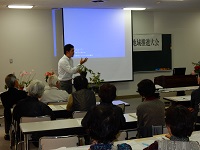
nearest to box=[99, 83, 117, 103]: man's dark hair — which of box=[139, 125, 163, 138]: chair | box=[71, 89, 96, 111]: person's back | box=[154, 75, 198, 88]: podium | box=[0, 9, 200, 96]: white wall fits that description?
box=[139, 125, 163, 138]: chair

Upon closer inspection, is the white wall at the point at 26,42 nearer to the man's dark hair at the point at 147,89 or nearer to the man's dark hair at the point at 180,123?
the man's dark hair at the point at 147,89

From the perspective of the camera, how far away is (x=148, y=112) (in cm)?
362

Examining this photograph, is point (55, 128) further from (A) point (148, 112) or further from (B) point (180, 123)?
(B) point (180, 123)

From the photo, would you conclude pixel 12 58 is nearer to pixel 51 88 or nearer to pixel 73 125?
pixel 51 88

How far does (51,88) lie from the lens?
521 cm

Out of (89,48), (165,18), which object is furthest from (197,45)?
(89,48)

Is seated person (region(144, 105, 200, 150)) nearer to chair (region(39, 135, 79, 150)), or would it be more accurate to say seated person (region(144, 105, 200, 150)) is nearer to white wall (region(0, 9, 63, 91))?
chair (region(39, 135, 79, 150))

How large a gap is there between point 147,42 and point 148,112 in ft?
21.5

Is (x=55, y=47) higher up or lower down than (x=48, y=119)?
higher up

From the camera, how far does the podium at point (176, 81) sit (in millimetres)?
8562

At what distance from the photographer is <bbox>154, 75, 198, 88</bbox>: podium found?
28.1 feet

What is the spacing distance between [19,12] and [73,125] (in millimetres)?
5772

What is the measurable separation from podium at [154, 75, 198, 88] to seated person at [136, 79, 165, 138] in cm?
497

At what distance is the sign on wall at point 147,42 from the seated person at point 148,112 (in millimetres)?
6208
